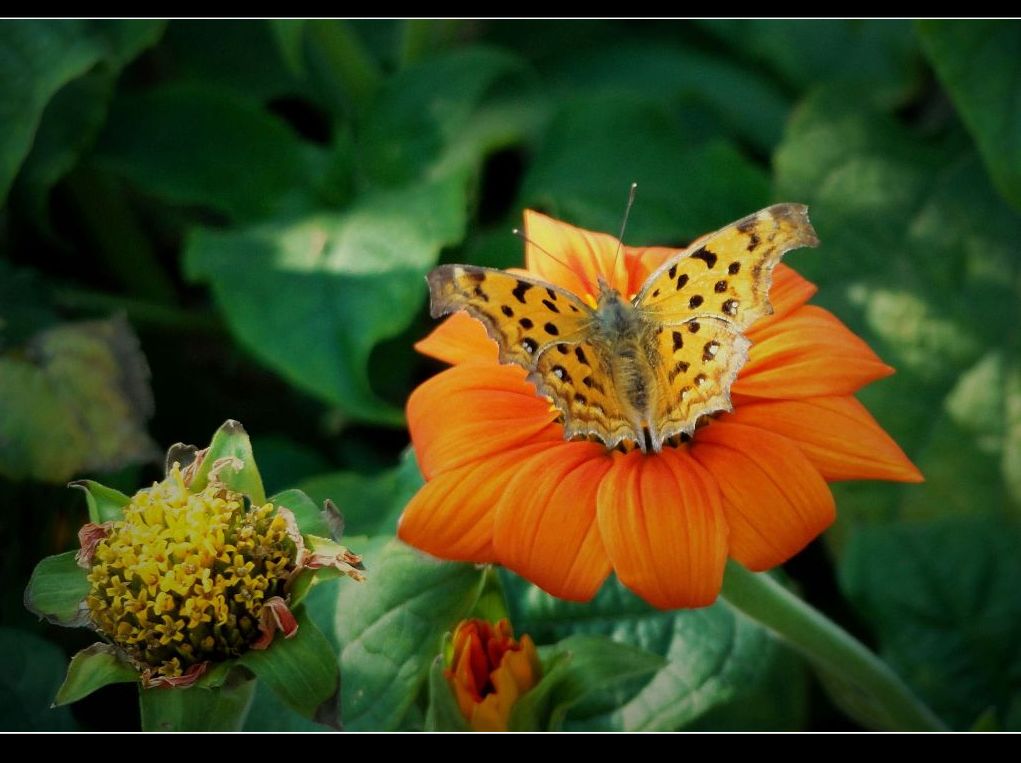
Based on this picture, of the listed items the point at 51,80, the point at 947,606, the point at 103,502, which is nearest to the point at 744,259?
the point at 103,502

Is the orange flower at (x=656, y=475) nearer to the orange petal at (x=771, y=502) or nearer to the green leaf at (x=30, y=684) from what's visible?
the orange petal at (x=771, y=502)

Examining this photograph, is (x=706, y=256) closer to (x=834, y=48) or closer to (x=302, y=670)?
(x=302, y=670)

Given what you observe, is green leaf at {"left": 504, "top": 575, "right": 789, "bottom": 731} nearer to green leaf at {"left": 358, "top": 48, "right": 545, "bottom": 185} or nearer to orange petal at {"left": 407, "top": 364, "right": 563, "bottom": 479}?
orange petal at {"left": 407, "top": 364, "right": 563, "bottom": 479}

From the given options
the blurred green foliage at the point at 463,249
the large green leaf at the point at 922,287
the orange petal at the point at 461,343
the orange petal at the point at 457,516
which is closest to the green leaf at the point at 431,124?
the blurred green foliage at the point at 463,249

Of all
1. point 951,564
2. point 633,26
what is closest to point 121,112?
point 633,26

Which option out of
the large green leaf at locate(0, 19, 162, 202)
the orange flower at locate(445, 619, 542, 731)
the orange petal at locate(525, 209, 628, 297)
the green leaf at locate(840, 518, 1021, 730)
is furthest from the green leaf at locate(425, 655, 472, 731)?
the large green leaf at locate(0, 19, 162, 202)

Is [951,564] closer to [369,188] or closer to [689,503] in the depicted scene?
[689,503]

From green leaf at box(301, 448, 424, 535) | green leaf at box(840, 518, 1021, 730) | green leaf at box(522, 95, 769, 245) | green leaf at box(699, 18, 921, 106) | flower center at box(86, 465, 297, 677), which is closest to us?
flower center at box(86, 465, 297, 677)
